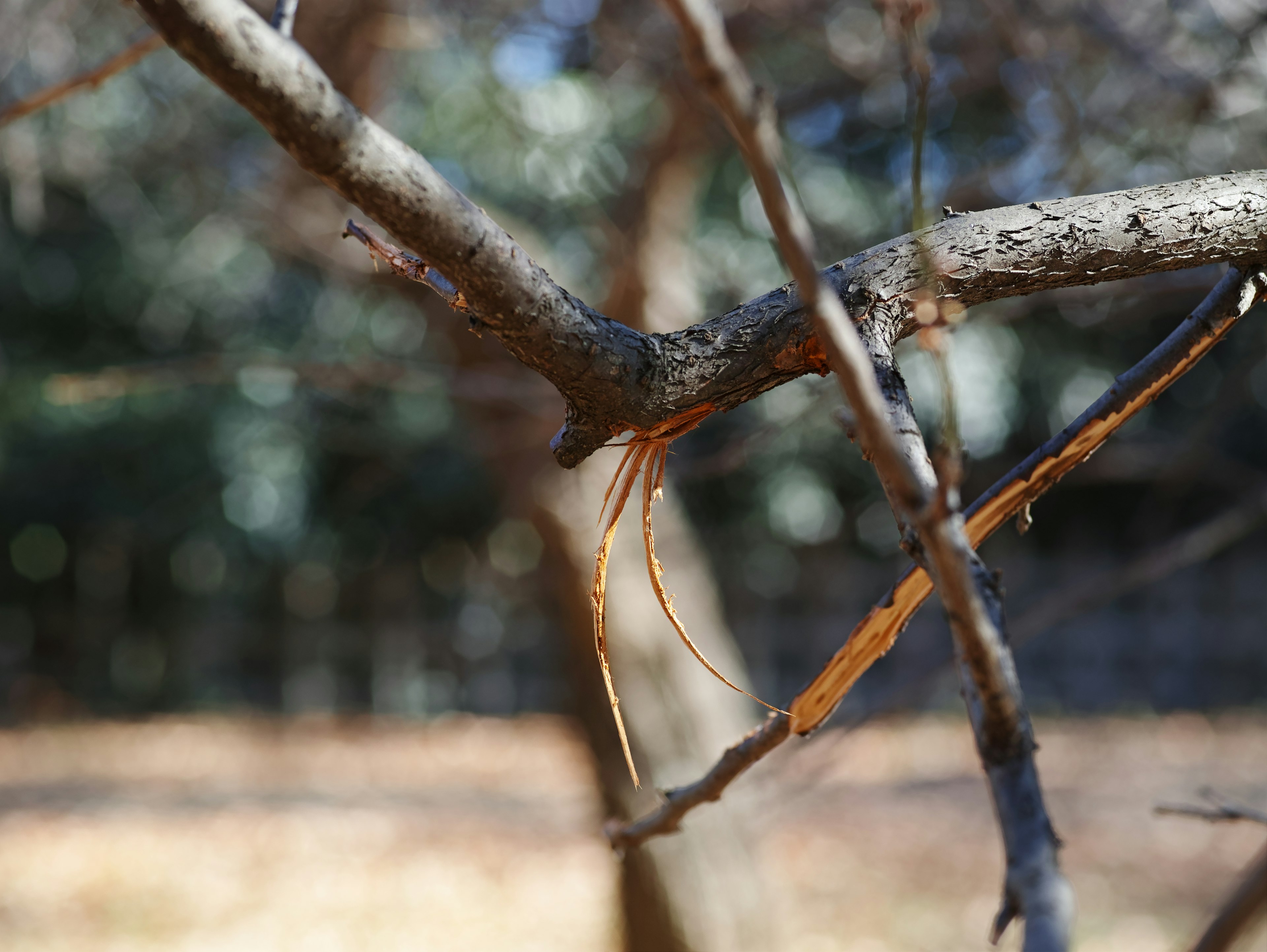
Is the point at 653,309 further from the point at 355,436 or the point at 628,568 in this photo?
the point at 355,436

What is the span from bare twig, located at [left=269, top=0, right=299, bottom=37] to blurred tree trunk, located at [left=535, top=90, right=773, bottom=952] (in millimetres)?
2127

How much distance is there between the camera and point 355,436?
20.6ft

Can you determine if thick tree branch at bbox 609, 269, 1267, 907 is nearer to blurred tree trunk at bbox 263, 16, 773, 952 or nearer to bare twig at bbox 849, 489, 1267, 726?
bare twig at bbox 849, 489, 1267, 726

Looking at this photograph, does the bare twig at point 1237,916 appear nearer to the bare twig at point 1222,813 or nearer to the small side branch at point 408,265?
the bare twig at point 1222,813

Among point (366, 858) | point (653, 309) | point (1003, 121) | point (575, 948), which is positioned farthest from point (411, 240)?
point (1003, 121)

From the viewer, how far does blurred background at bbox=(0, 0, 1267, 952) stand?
2.68m

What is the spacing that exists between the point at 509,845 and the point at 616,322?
5.06m

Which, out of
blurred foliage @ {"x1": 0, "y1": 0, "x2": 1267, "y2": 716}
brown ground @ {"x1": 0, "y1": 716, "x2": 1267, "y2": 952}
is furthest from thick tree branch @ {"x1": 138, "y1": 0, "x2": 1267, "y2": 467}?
blurred foliage @ {"x1": 0, "y1": 0, "x2": 1267, "y2": 716}

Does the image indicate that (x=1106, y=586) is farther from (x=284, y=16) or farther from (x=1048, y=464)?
(x=284, y=16)

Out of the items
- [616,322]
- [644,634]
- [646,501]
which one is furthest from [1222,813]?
[644,634]

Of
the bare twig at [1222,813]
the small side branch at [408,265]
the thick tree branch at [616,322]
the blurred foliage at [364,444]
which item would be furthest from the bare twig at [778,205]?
the blurred foliage at [364,444]

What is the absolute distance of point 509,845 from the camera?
5.25 m

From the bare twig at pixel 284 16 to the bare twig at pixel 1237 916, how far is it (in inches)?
40.7

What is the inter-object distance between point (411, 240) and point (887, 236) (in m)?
2.60
